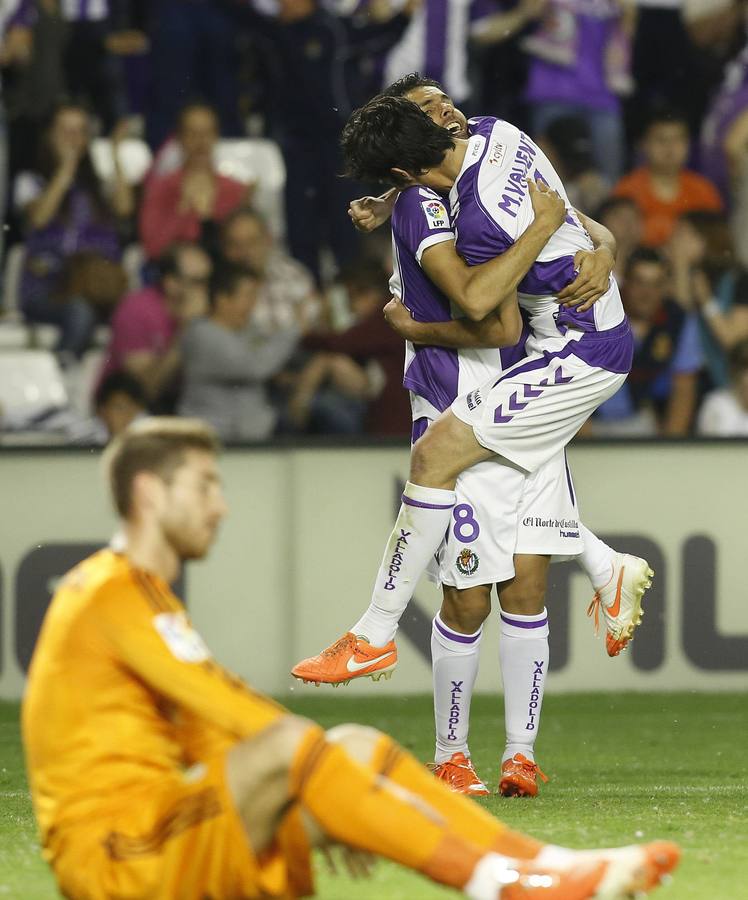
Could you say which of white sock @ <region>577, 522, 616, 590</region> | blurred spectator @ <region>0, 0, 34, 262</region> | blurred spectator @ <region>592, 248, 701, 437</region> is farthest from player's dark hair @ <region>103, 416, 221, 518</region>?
blurred spectator @ <region>0, 0, 34, 262</region>

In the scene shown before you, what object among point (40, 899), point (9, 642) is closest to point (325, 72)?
point (9, 642)

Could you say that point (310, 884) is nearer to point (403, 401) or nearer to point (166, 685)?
point (166, 685)

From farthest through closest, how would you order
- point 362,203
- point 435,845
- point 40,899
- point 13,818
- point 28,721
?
point 362,203 → point 13,818 → point 40,899 → point 28,721 → point 435,845

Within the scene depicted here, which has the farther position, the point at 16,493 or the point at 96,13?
the point at 96,13

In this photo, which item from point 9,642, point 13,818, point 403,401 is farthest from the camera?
point 403,401

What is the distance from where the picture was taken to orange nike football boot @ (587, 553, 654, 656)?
5.47 m

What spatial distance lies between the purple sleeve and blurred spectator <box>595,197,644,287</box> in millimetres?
3941

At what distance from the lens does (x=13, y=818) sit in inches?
185

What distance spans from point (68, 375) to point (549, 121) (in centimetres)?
310

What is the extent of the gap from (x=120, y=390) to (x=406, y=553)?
3590 millimetres

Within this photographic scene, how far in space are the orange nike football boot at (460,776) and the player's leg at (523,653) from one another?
0.10 m

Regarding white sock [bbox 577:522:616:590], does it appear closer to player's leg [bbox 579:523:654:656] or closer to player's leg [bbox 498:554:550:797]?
player's leg [bbox 579:523:654:656]

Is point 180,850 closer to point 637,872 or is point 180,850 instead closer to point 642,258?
point 637,872

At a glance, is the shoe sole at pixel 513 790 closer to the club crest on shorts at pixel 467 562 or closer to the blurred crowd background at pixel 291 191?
the club crest on shorts at pixel 467 562
